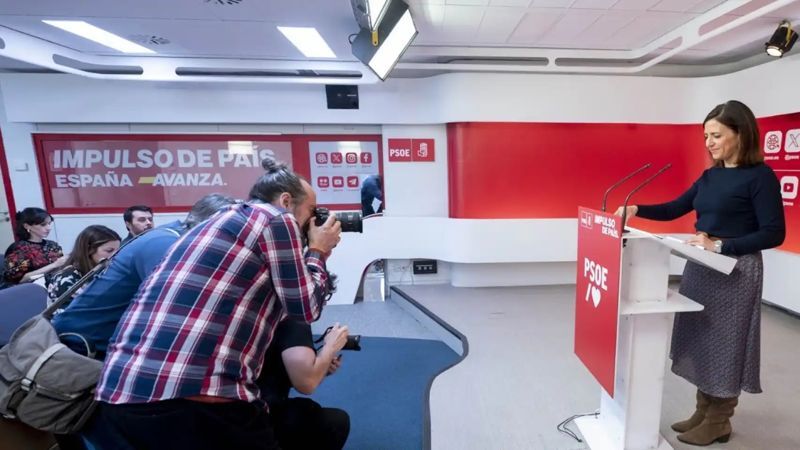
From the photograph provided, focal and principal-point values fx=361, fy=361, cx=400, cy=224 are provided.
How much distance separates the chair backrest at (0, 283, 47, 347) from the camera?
1606mm

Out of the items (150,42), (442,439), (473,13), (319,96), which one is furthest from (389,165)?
(442,439)

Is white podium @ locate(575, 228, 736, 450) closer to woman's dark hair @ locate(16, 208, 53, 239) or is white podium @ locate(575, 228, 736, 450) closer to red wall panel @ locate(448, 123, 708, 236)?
red wall panel @ locate(448, 123, 708, 236)

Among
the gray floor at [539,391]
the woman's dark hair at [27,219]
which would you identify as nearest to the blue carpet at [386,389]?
the gray floor at [539,391]

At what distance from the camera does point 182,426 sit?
0.86 m

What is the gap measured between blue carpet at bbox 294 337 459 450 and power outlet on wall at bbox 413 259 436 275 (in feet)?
3.68

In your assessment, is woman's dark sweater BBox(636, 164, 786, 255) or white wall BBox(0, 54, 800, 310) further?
white wall BBox(0, 54, 800, 310)

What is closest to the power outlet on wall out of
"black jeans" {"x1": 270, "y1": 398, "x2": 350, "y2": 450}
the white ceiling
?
the white ceiling

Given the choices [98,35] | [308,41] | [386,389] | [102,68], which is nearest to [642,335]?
[386,389]

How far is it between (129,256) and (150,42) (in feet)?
8.30

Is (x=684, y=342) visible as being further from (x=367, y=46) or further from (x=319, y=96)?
(x=319, y=96)

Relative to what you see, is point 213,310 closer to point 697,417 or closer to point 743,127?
point 743,127

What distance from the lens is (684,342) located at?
1.56 m

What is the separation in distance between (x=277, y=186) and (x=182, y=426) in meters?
0.68

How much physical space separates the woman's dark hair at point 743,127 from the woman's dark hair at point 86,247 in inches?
114
